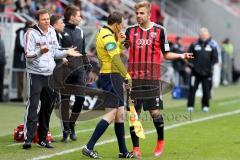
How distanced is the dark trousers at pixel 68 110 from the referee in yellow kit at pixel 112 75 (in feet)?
6.72

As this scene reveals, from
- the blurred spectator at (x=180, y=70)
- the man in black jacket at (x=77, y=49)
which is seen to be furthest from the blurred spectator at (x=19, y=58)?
the man in black jacket at (x=77, y=49)

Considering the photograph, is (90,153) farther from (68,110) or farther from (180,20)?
(180,20)

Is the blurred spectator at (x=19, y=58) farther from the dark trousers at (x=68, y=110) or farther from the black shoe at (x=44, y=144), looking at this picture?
the black shoe at (x=44, y=144)

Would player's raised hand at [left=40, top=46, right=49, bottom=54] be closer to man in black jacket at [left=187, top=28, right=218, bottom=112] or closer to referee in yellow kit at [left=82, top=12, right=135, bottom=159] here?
referee in yellow kit at [left=82, top=12, right=135, bottom=159]

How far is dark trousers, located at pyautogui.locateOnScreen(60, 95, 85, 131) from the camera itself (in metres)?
13.2

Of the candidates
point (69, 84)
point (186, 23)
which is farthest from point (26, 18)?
point (186, 23)

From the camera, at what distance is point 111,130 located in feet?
49.2

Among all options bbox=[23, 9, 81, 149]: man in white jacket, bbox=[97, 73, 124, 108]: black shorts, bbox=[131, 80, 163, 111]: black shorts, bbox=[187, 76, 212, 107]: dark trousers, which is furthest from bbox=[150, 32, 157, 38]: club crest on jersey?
bbox=[187, 76, 212, 107]: dark trousers

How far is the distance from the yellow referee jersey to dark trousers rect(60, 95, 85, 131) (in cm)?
222

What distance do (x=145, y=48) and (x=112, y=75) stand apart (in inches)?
28.3

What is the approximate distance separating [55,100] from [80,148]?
1.02 meters

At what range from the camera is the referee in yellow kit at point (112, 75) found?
1104cm

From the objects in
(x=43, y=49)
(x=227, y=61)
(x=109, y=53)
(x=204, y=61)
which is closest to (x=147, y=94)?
(x=109, y=53)

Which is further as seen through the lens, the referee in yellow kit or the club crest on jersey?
the club crest on jersey
